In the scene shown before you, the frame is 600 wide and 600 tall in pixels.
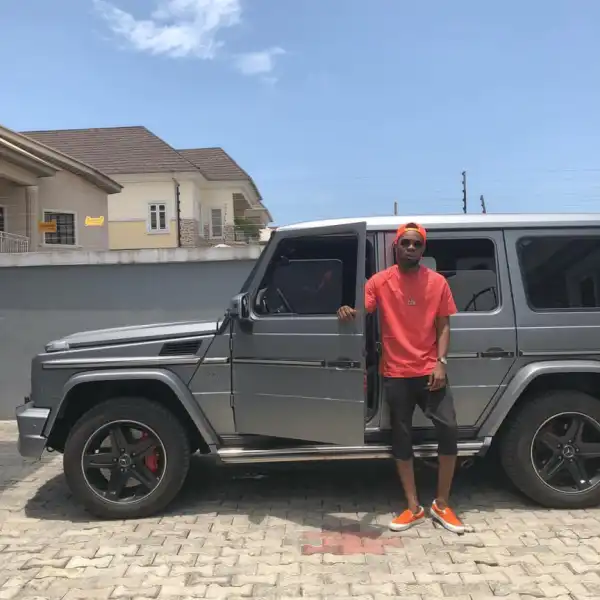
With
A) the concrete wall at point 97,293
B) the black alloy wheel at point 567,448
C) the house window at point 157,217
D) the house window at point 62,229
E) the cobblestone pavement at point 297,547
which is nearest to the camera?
the cobblestone pavement at point 297,547

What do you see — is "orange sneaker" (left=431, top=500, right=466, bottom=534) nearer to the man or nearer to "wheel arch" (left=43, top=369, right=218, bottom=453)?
the man

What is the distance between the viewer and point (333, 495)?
4746mm

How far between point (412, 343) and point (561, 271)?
127cm

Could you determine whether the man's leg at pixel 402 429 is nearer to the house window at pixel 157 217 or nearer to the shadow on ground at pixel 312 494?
the shadow on ground at pixel 312 494

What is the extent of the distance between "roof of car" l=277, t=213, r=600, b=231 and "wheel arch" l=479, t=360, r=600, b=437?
1.00m

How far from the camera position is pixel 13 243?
15570 mm

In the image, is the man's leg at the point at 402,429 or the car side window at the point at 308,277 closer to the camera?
the man's leg at the point at 402,429

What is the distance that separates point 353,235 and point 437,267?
67cm

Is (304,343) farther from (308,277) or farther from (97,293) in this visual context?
(97,293)

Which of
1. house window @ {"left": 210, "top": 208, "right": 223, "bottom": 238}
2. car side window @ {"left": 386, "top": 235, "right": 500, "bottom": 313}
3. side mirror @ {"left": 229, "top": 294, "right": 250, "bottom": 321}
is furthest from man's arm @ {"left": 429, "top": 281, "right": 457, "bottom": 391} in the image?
house window @ {"left": 210, "top": 208, "right": 223, "bottom": 238}

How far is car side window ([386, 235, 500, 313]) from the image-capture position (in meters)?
4.25

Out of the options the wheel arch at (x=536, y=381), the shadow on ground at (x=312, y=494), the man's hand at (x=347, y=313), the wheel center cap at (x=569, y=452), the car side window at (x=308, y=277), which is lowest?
the shadow on ground at (x=312, y=494)

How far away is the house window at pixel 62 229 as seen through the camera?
1845 cm

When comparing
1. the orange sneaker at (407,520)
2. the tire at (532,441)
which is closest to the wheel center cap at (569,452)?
the tire at (532,441)
